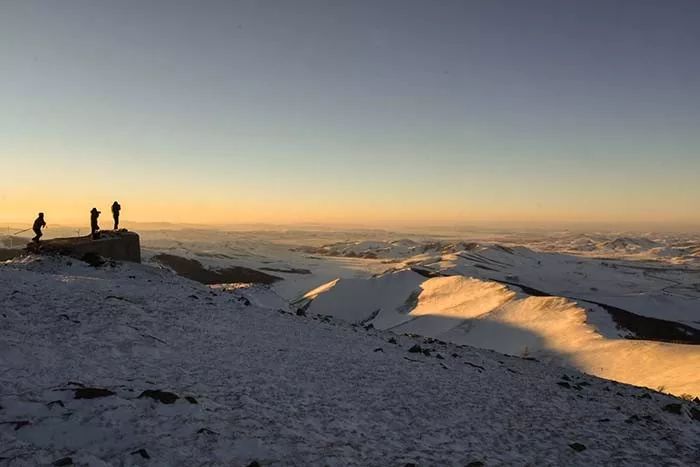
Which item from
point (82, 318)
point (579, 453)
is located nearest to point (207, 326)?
point (82, 318)

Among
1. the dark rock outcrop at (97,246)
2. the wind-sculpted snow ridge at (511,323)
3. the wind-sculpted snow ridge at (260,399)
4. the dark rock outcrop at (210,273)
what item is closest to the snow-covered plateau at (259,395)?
the wind-sculpted snow ridge at (260,399)

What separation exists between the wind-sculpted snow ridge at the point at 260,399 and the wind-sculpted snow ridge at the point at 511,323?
17876 millimetres

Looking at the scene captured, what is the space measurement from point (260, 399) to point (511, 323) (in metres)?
48.3

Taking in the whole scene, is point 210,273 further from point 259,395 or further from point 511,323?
point 259,395

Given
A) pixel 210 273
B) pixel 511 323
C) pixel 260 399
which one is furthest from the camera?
pixel 210 273

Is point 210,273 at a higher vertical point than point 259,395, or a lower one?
lower

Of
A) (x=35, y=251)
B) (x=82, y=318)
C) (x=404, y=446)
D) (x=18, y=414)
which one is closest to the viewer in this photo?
(x=18, y=414)

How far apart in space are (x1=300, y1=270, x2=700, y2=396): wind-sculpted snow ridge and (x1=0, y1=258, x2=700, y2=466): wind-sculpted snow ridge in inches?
704

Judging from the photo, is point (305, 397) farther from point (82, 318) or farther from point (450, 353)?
point (450, 353)

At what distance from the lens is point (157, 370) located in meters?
11.3

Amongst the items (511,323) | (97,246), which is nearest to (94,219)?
(97,246)

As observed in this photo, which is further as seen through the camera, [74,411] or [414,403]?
[414,403]

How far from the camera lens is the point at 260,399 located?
10320 millimetres

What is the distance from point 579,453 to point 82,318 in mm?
13530
